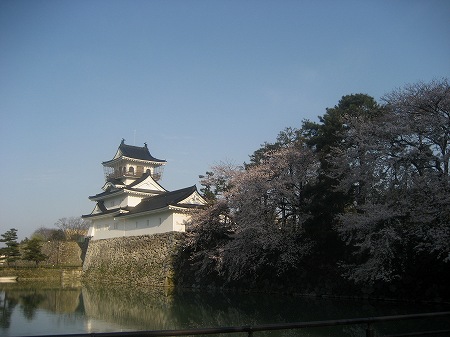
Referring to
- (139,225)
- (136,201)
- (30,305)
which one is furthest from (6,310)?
(136,201)

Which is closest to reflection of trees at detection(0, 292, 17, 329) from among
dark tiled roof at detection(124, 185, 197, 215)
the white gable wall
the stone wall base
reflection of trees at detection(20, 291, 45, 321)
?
reflection of trees at detection(20, 291, 45, 321)

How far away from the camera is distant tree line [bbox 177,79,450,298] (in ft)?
39.8

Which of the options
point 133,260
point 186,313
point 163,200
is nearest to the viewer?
point 186,313

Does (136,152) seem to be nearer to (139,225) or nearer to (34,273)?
(139,225)

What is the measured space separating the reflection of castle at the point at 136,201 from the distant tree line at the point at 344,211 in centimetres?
211

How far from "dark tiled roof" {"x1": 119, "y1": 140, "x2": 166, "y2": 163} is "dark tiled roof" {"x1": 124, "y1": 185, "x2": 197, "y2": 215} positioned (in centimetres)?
616

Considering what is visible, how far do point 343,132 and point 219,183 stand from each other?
29.0ft

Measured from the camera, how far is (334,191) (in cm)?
1460

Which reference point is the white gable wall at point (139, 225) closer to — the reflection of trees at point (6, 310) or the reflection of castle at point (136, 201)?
the reflection of castle at point (136, 201)

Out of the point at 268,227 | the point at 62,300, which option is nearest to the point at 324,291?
the point at 268,227

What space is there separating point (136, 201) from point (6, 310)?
52.1ft

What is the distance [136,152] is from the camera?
1303 inches

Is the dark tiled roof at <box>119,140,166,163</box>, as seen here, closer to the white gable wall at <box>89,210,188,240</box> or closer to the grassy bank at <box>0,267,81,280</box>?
the white gable wall at <box>89,210,188,240</box>

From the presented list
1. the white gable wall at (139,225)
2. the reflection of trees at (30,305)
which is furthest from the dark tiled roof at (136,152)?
the reflection of trees at (30,305)
